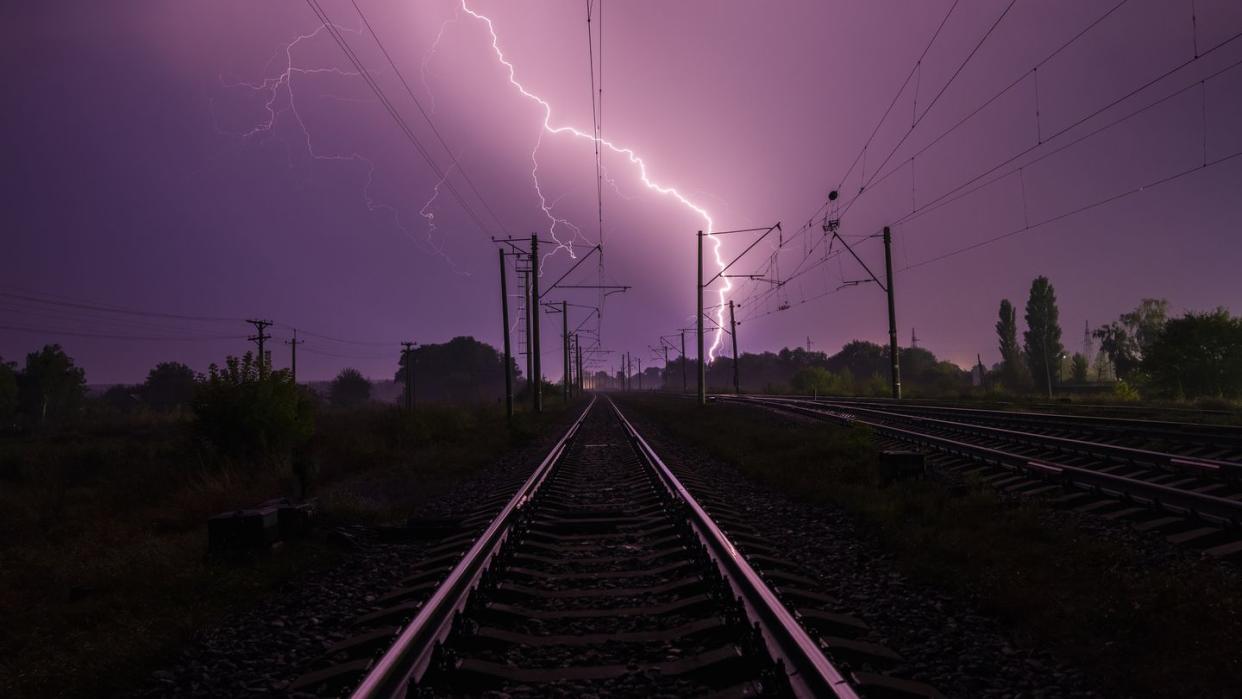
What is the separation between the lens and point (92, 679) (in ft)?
13.2

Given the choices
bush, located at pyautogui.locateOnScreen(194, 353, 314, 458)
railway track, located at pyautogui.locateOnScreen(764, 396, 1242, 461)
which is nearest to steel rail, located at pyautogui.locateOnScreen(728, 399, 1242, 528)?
railway track, located at pyautogui.locateOnScreen(764, 396, 1242, 461)

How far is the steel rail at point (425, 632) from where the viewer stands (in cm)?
328

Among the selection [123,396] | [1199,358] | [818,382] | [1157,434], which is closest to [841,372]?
[818,382]

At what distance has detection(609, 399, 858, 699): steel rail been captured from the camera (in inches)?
122

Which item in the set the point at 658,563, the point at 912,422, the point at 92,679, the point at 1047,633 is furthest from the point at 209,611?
the point at 912,422

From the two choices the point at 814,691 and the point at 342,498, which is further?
the point at 342,498

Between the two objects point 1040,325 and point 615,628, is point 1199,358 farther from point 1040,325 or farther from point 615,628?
point 615,628

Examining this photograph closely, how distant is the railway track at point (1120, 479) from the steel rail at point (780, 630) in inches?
169

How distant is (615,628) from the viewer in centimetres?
434

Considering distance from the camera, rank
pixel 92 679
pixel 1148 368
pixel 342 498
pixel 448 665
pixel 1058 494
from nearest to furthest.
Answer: pixel 448 665
pixel 92 679
pixel 1058 494
pixel 342 498
pixel 1148 368

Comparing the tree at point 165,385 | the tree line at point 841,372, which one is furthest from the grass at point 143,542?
the tree at point 165,385

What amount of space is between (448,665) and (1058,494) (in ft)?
27.5

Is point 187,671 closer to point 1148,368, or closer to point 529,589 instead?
point 529,589

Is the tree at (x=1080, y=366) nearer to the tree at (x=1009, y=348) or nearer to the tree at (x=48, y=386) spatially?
the tree at (x=1009, y=348)
